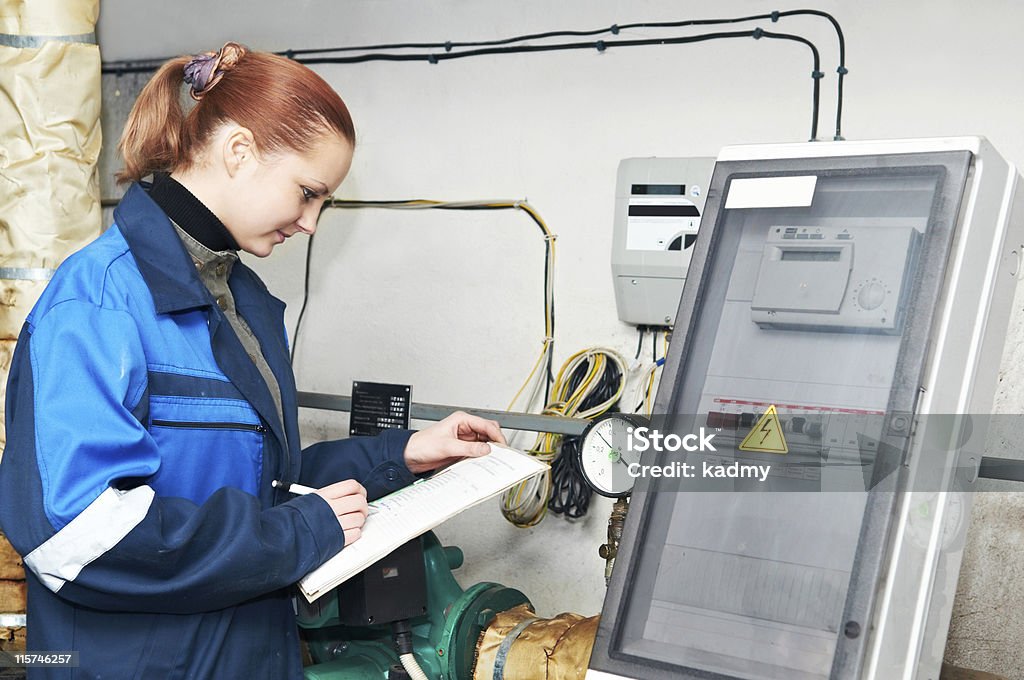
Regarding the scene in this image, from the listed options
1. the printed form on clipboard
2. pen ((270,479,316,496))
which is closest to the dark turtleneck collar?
pen ((270,479,316,496))

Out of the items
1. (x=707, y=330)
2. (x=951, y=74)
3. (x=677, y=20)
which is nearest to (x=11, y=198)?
(x=677, y=20)

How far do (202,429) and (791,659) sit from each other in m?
0.73

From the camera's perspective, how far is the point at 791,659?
1.06 meters

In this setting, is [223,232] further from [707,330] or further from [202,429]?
[707,330]

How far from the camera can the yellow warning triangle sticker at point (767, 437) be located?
3.89 feet

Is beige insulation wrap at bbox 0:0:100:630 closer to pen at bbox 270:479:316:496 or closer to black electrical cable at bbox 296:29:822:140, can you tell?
black electrical cable at bbox 296:29:822:140

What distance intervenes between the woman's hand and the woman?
0.68 ft

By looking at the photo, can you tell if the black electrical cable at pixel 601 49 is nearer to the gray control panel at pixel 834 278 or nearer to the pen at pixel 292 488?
the gray control panel at pixel 834 278

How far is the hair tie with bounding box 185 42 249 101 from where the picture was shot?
4.19ft

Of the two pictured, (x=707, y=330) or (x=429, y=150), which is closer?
(x=707, y=330)

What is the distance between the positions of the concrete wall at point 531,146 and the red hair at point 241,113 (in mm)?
945

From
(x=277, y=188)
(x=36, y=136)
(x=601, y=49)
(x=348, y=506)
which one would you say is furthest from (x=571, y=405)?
(x=36, y=136)

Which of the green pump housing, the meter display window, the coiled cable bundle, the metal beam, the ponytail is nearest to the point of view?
the meter display window

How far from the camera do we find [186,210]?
4.14 ft
